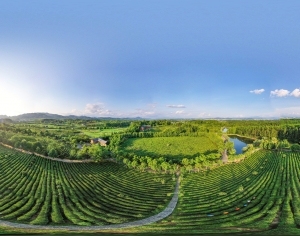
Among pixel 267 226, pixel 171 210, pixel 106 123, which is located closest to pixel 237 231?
pixel 267 226

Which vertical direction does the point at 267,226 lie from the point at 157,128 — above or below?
below

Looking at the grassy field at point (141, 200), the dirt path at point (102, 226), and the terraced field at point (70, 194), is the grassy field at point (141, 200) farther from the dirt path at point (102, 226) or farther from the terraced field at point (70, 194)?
the dirt path at point (102, 226)

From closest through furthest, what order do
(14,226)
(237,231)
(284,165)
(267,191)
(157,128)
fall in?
(237,231) → (14,226) → (267,191) → (284,165) → (157,128)

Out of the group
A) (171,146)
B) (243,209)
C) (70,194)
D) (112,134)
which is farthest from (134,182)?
(171,146)

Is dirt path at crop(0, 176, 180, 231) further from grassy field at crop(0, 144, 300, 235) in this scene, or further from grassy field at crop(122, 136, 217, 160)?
grassy field at crop(122, 136, 217, 160)

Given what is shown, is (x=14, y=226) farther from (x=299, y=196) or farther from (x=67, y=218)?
(x=299, y=196)

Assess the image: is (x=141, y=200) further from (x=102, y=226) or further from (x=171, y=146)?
(x=171, y=146)

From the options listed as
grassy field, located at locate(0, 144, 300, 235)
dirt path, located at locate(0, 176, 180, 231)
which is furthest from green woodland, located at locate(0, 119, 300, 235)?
dirt path, located at locate(0, 176, 180, 231)
